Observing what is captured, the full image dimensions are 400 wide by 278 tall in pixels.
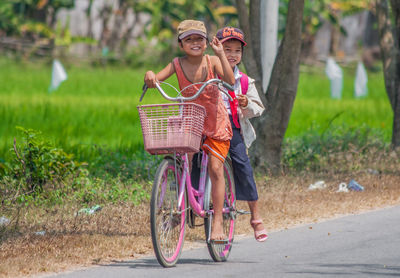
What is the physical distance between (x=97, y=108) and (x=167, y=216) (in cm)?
1239

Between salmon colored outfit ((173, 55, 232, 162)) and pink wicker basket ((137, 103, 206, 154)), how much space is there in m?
0.36

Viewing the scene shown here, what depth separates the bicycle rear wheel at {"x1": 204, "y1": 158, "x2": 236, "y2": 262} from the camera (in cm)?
583

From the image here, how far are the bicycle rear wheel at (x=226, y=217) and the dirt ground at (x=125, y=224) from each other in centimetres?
55

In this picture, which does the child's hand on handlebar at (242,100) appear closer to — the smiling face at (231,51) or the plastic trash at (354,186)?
the smiling face at (231,51)

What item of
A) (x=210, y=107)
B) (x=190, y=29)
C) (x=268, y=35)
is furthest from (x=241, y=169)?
(x=268, y=35)

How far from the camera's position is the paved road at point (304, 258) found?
5477 mm

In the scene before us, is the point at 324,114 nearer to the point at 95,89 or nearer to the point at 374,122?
the point at 374,122

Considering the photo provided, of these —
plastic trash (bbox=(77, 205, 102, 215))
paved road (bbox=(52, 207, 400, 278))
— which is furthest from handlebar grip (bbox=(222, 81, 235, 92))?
plastic trash (bbox=(77, 205, 102, 215))

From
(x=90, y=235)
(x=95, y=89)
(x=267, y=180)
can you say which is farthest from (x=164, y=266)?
(x=95, y=89)

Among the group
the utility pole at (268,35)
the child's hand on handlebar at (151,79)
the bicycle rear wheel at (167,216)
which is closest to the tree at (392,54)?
the utility pole at (268,35)

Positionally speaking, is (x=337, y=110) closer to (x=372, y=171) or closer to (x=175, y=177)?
(x=372, y=171)

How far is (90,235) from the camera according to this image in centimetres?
662

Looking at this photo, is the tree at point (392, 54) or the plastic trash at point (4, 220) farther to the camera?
the tree at point (392, 54)

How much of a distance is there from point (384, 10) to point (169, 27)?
2318 cm
